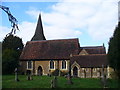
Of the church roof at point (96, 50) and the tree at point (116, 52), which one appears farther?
the church roof at point (96, 50)

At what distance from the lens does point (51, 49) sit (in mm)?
47875

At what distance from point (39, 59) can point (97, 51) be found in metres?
12.9

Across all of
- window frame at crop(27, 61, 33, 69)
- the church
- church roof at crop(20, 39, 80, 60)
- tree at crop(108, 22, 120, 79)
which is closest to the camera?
tree at crop(108, 22, 120, 79)

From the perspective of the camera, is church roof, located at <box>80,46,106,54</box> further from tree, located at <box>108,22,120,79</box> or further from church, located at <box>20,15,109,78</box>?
tree, located at <box>108,22,120,79</box>

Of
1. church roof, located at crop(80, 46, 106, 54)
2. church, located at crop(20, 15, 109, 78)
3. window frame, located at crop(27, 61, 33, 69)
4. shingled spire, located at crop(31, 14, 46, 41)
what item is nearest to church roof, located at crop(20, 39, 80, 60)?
church, located at crop(20, 15, 109, 78)

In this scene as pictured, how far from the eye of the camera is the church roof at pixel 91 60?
132ft

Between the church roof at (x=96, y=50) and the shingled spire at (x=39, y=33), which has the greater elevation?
the shingled spire at (x=39, y=33)

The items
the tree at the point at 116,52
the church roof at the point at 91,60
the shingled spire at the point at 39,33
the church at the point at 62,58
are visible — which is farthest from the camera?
the shingled spire at the point at 39,33

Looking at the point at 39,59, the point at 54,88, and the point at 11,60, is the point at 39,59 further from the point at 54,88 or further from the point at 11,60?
the point at 54,88

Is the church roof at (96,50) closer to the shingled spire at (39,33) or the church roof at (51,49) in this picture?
the church roof at (51,49)

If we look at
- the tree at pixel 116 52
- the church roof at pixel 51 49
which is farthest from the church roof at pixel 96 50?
the tree at pixel 116 52

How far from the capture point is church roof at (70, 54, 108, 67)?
4012 centimetres

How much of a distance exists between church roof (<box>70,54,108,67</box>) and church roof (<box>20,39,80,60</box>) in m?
2.64

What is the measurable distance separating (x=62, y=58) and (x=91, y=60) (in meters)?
6.60
